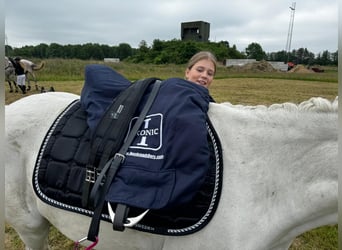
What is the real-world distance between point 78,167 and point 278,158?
90 centimetres

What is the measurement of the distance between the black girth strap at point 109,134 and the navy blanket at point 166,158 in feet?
0.19

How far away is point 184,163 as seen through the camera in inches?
45.6

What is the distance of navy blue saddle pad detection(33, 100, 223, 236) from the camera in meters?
1.19

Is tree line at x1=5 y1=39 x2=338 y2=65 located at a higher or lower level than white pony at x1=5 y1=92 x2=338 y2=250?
higher

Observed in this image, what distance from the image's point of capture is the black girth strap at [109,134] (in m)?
1.26

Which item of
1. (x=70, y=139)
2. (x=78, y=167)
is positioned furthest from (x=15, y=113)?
(x=78, y=167)

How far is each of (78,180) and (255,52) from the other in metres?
65.7

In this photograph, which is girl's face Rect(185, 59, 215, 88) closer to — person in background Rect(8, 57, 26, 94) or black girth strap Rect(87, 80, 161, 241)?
black girth strap Rect(87, 80, 161, 241)

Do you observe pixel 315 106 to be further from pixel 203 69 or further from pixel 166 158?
pixel 203 69

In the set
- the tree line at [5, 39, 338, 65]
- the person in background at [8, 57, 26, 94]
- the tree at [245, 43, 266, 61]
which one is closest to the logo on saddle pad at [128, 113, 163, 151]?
the person in background at [8, 57, 26, 94]

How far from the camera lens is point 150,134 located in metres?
1.25

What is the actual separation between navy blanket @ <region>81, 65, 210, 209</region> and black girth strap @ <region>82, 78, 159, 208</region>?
0.06 metres

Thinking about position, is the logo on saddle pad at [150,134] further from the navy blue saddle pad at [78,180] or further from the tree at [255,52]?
the tree at [255,52]

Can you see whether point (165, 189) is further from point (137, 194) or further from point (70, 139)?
point (70, 139)
